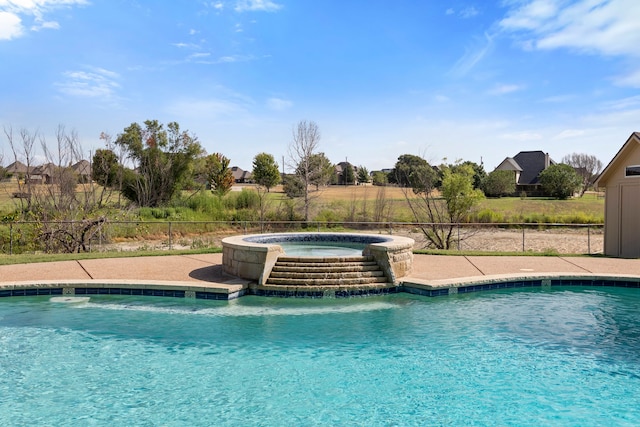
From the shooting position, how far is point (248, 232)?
1022 inches

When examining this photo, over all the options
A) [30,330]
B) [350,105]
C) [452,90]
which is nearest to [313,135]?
[350,105]

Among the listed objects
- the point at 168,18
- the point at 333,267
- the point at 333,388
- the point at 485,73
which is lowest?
the point at 333,388

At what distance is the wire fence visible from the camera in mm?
17031

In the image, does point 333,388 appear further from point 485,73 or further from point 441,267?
point 485,73

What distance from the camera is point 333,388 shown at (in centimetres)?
565

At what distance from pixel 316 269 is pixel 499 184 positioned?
5003cm

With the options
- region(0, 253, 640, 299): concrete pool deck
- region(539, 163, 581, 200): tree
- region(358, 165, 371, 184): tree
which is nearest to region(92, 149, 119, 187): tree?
region(0, 253, 640, 299): concrete pool deck

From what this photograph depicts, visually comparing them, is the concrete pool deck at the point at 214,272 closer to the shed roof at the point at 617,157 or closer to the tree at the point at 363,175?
the shed roof at the point at 617,157

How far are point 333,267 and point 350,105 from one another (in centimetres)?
1443

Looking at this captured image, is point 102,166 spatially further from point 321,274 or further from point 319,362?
point 319,362

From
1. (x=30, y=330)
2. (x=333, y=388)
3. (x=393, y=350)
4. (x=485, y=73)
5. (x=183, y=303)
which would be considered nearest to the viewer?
(x=333, y=388)

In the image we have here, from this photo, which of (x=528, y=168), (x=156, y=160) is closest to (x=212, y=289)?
(x=156, y=160)

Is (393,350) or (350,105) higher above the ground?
(350,105)

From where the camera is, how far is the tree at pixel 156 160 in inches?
1278
